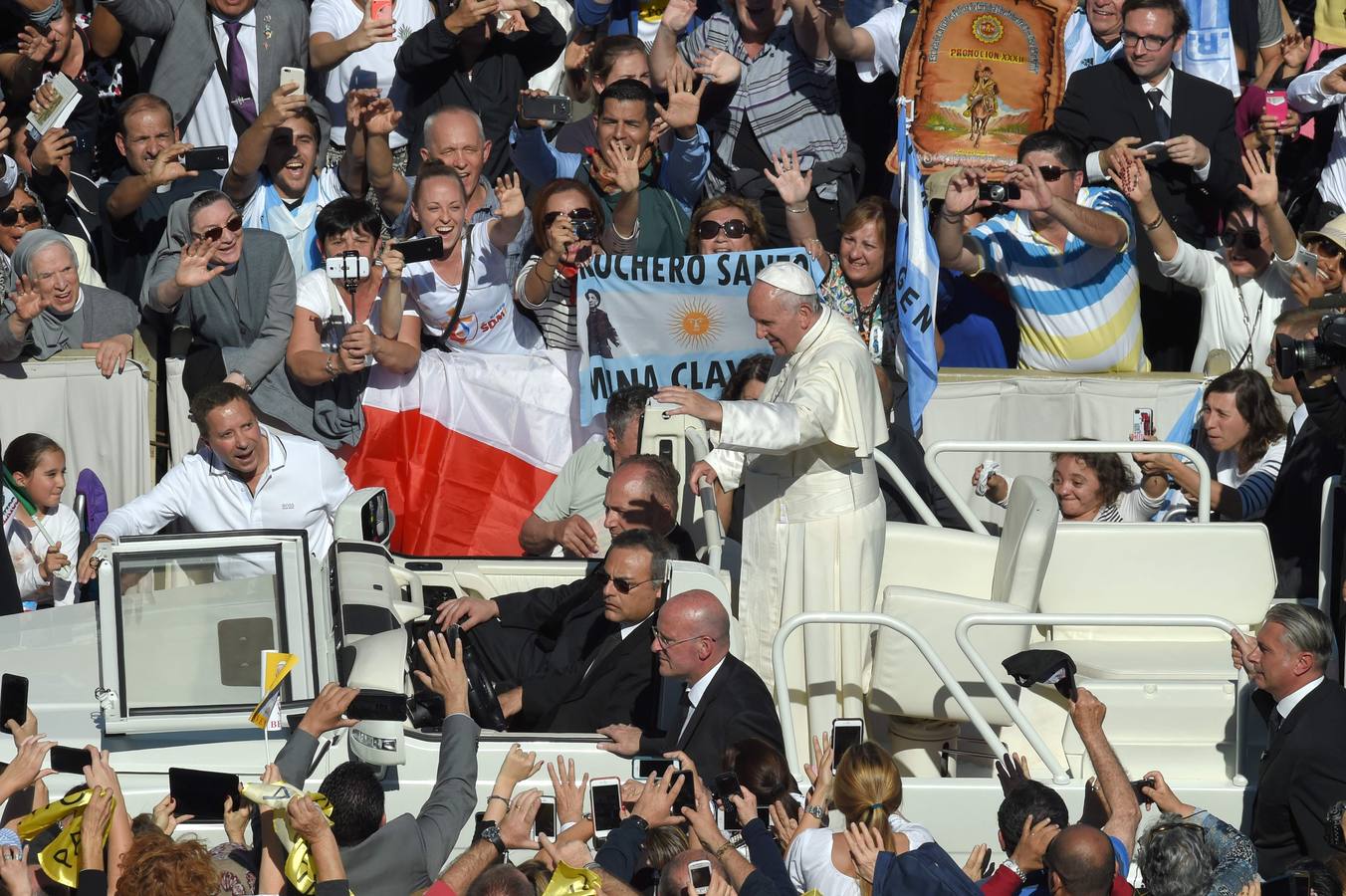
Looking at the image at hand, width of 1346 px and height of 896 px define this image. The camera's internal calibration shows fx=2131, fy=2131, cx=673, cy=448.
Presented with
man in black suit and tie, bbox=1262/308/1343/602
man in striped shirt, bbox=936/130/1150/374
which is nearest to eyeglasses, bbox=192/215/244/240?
man in striped shirt, bbox=936/130/1150/374

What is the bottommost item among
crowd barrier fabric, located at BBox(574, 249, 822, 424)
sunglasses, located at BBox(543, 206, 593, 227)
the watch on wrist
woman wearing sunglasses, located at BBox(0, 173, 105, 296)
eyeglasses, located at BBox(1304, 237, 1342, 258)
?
the watch on wrist

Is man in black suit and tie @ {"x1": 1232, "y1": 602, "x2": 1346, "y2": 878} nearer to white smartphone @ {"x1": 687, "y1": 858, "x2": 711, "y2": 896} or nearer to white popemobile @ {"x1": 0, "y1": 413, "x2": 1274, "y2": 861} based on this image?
white popemobile @ {"x1": 0, "y1": 413, "x2": 1274, "y2": 861}

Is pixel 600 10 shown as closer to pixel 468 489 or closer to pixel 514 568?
pixel 468 489

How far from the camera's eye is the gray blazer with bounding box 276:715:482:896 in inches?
241

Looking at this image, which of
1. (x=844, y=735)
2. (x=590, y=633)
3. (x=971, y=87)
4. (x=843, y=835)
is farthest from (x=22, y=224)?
(x=843, y=835)

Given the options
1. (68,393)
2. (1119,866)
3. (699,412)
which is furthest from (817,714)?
(68,393)

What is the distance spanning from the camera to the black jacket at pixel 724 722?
734 cm

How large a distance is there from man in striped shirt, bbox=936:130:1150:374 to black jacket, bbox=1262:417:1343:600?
Answer: 1.58 meters

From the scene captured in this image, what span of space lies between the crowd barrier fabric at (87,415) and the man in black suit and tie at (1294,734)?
5.55m

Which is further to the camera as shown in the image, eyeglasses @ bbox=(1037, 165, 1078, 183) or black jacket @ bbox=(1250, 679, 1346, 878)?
eyeglasses @ bbox=(1037, 165, 1078, 183)

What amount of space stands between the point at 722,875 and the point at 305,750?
154cm

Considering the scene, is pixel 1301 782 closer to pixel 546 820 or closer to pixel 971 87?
pixel 546 820

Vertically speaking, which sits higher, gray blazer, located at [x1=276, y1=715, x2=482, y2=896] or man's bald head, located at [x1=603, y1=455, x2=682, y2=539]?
man's bald head, located at [x1=603, y1=455, x2=682, y2=539]

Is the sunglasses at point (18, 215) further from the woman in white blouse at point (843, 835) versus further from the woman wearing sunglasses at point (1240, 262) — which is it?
the woman in white blouse at point (843, 835)
